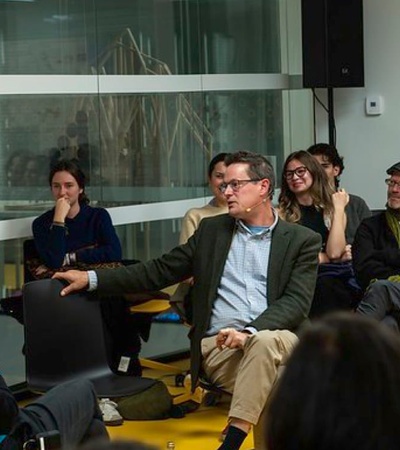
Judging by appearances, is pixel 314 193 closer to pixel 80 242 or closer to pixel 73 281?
pixel 80 242

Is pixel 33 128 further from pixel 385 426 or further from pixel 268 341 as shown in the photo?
pixel 385 426

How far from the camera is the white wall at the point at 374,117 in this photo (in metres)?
7.90

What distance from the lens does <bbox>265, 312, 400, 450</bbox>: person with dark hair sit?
Result: 1.43m

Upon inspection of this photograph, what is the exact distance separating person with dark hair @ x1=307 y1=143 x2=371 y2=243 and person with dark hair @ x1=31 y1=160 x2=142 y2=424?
1.32 meters

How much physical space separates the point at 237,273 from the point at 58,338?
862 mm

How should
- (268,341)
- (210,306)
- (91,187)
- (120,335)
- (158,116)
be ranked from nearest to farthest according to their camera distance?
(268,341) < (210,306) < (120,335) < (91,187) < (158,116)

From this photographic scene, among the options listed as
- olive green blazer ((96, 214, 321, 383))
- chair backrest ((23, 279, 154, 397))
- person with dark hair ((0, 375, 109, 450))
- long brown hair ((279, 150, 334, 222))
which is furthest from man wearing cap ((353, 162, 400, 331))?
person with dark hair ((0, 375, 109, 450))

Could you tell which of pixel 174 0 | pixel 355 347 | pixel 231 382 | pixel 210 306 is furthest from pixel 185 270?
pixel 355 347

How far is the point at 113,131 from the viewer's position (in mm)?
6672

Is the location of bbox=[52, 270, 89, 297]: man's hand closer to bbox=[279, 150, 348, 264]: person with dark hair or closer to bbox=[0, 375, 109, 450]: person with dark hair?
bbox=[0, 375, 109, 450]: person with dark hair

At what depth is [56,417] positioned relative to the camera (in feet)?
11.9

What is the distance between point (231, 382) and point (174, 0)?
2986mm

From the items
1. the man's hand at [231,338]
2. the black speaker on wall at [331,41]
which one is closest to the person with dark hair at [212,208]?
the man's hand at [231,338]

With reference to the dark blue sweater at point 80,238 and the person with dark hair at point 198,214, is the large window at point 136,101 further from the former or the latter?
the person with dark hair at point 198,214
